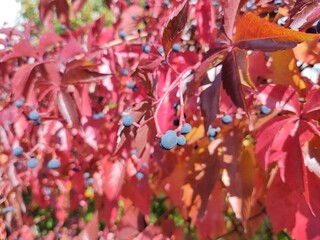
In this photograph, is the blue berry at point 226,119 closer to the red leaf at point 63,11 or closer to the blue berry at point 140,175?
the blue berry at point 140,175

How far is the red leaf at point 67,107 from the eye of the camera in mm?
1071

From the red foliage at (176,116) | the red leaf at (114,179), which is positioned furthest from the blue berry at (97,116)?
the red leaf at (114,179)

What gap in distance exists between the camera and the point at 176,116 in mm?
1007

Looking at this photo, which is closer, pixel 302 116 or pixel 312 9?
pixel 312 9

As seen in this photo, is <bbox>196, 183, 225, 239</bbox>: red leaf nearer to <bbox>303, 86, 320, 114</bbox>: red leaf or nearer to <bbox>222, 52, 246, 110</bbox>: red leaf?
<bbox>303, 86, 320, 114</bbox>: red leaf

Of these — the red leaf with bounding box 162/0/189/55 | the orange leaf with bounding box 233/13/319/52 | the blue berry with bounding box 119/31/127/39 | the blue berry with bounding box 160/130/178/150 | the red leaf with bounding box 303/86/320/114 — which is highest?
the red leaf with bounding box 162/0/189/55

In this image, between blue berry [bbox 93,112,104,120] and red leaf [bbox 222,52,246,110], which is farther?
blue berry [bbox 93,112,104,120]

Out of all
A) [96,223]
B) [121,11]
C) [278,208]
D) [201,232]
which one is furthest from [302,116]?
[121,11]

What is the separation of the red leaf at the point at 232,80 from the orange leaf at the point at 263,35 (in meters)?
0.03

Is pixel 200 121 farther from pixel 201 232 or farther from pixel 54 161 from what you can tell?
pixel 54 161

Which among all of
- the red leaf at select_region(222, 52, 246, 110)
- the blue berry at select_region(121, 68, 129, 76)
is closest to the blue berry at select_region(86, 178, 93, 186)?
the blue berry at select_region(121, 68, 129, 76)

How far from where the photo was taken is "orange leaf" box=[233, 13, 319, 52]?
54cm

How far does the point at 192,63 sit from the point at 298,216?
403mm

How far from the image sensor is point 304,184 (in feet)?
2.44
